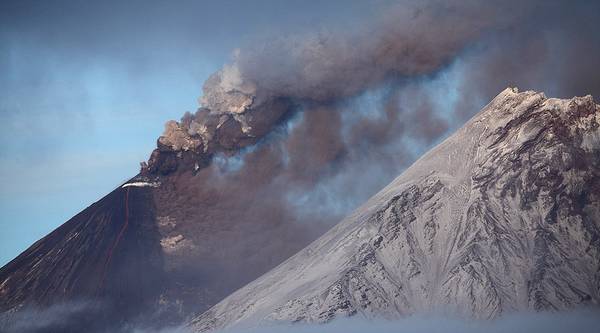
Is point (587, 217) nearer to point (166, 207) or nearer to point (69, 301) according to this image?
point (166, 207)

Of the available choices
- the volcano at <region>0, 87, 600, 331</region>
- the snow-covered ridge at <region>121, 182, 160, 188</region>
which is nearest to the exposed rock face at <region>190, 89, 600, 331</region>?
the volcano at <region>0, 87, 600, 331</region>

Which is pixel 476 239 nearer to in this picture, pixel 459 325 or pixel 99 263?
pixel 459 325

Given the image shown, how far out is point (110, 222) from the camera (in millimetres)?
75438

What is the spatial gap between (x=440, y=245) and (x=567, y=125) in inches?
452

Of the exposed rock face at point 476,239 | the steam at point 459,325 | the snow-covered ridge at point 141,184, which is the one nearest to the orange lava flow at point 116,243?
the snow-covered ridge at point 141,184

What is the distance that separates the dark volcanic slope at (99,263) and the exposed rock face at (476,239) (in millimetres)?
9409

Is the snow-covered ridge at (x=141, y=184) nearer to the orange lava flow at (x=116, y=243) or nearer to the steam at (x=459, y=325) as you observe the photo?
the orange lava flow at (x=116, y=243)

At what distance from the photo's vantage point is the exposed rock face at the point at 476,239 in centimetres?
5891

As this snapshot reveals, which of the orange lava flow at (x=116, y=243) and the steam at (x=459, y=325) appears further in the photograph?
the orange lava flow at (x=116, y=243)

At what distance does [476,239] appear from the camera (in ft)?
202

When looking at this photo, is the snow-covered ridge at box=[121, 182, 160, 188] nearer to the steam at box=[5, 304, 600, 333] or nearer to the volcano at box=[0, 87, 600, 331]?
the volcano at box=[0, 87, 600, 331]

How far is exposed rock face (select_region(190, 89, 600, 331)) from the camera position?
58906 mm

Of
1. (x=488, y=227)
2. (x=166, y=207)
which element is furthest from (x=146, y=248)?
(x=488, y=227)

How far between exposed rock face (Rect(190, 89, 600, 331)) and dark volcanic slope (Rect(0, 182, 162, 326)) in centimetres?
941
